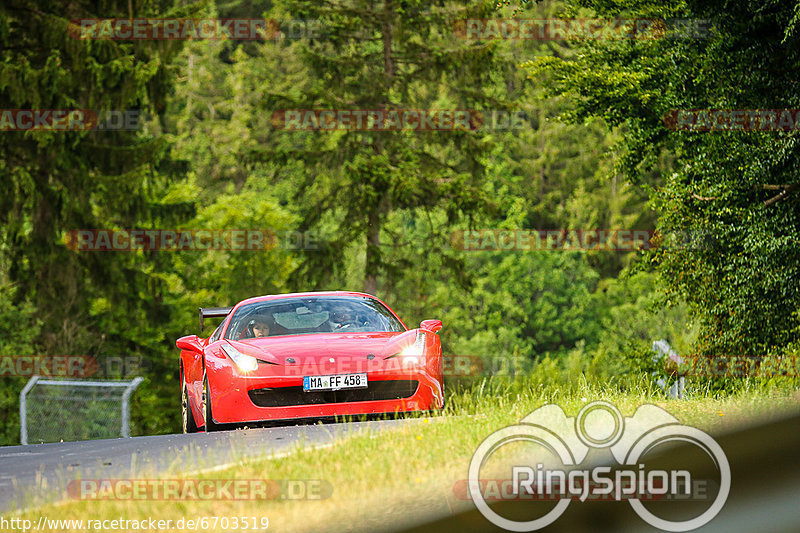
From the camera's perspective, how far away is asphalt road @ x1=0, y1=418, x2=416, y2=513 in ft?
23.9

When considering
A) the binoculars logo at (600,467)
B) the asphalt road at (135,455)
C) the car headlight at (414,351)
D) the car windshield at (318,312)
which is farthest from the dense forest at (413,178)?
the binoculars logo at (600,467)

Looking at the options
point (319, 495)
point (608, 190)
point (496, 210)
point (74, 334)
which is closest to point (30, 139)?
point (74, 334)

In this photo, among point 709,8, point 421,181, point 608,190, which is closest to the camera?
point 709,8

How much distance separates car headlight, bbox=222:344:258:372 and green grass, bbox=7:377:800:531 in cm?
170

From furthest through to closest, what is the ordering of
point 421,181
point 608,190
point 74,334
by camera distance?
1. point 608,190
2. point 421,181
3. point 74,334

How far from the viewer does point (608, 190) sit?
59.8m

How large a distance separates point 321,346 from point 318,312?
1.39 meters

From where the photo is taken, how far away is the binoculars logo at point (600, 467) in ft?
18.6

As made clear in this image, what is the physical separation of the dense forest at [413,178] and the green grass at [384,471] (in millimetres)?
5050

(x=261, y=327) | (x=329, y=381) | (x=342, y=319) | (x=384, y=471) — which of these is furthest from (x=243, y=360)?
(x=384, y=471)

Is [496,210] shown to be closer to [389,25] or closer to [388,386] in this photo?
[389,25]

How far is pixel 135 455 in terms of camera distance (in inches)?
342

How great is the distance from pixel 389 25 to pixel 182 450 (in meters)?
28.5

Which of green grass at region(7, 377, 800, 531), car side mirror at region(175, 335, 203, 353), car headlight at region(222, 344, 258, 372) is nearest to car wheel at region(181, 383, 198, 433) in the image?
car side mirror at region(175, 335, 203, 353)
